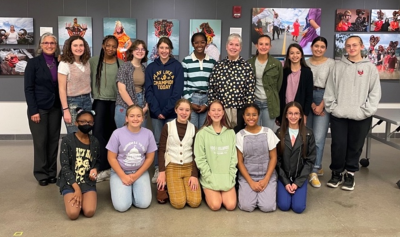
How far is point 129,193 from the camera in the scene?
3328mm

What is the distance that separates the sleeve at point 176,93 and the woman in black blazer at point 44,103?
1169 millimetres

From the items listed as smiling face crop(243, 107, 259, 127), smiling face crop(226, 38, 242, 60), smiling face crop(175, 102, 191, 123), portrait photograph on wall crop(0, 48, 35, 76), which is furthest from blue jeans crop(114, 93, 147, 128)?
portrait photograph on wall crop(0, 48, 35, 76)

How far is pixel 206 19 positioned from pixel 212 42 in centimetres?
38

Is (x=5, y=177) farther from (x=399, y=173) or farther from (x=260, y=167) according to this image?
(x=399, y=173)

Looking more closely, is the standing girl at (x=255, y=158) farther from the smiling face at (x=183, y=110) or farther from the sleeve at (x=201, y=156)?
the smiling face at (x=183, y=110)

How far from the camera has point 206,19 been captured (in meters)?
5.89

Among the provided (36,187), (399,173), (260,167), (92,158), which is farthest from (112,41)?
(399,173)

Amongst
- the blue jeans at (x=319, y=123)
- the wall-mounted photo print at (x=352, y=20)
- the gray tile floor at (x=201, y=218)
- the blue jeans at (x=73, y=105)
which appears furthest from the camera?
the wall-mounted photo print at (x=352, y=20)

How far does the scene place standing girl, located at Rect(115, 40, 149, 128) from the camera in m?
3.84

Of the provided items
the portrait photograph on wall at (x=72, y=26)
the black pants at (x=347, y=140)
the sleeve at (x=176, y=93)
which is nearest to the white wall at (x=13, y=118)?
the portrait photograph on wall at (x=72, y=26)

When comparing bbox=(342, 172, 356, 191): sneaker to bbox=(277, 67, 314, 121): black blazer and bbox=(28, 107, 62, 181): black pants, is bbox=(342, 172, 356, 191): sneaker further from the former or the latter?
bbox=(28, 107, 62, 181): black pants

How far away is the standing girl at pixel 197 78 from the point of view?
388 cm

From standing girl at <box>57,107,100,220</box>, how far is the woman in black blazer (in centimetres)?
70

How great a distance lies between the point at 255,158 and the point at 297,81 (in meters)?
1.03
